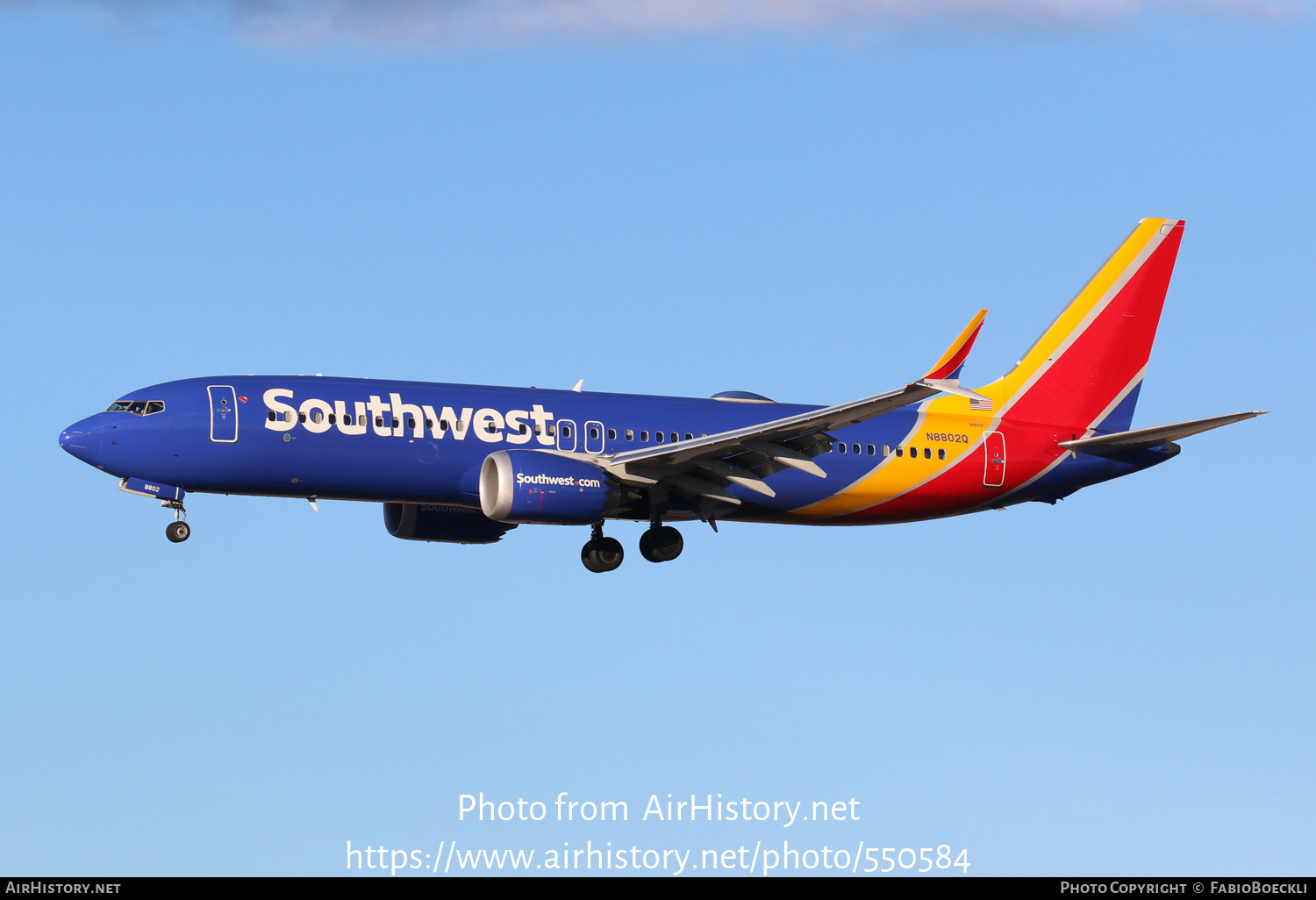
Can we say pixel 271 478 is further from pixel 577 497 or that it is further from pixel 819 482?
pixel 819 482

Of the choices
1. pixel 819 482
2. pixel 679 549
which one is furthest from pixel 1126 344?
pixel 679 549

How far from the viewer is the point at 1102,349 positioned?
5459cm

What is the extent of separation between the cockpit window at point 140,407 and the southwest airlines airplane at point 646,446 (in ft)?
0.14

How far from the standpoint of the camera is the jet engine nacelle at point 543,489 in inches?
1759

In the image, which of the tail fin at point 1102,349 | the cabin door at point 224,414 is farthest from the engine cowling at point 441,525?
the tail fin at point 1102,349

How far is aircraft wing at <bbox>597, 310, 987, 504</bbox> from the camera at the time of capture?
43.8 m

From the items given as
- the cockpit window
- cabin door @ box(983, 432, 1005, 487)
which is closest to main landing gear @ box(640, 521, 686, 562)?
cabin door @ box(983, 432, 1005, 487)

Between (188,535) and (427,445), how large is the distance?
635cm

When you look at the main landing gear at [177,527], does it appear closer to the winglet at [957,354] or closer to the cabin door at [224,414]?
the cabin door at [224,414]

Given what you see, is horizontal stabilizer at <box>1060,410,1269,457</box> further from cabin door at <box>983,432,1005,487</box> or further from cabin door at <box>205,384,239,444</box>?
cabin door at <box>205,384,239,444</box>

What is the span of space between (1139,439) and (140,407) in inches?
1052

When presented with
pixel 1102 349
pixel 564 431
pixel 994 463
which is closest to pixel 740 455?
pixel 564 431

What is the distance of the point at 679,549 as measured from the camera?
163 feet

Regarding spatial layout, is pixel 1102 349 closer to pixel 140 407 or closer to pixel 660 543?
pixel 660 543
